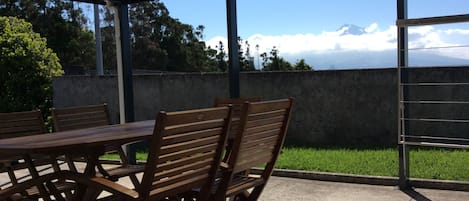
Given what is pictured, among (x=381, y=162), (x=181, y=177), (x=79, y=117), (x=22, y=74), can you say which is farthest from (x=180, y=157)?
(x=22, y=74)

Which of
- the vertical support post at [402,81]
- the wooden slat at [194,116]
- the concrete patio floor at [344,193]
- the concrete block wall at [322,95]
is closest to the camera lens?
the wooden slat at [194,116]

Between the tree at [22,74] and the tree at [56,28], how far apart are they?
43.9 feet

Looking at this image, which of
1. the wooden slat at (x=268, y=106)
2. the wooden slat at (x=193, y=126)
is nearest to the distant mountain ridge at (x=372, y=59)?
the wooden slat at (x=268, y=106)

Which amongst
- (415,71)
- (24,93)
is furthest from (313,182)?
(24,93)

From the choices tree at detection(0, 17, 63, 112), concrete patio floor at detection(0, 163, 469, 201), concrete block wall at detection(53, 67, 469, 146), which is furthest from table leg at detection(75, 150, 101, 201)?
tree at detection(0, 17, 63, 112)

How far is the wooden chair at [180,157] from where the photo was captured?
247 cm

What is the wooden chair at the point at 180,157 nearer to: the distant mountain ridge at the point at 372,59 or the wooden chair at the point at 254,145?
the wooden chair at the point at 254,145

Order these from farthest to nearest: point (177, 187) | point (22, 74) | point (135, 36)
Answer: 1. point (135, 36)
2. point (22, 74)
3. point (177, 187)

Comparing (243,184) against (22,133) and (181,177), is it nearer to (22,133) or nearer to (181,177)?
(181,177)

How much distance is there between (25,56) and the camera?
9.77 metres

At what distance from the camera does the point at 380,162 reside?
5.91 metres

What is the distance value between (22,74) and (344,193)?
24.2ft

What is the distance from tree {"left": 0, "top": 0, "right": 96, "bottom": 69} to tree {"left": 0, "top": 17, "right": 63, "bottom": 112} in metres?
13.4

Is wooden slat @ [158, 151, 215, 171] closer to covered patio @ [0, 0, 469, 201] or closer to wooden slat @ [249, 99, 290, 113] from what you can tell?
wooden slat @ [249, 99, 290, 113]
